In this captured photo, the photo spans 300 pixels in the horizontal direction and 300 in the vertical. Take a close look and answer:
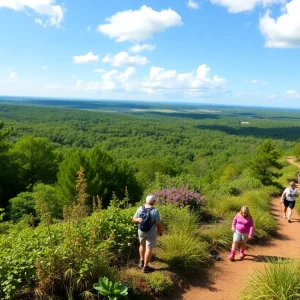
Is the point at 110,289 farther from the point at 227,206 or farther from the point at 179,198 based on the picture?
the point at 227,206

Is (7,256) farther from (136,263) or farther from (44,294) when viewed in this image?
(136,263)

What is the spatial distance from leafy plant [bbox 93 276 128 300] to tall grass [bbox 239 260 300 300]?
199 cm

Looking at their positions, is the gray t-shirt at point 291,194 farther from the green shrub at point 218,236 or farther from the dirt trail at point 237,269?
the green shrub at point 218,236

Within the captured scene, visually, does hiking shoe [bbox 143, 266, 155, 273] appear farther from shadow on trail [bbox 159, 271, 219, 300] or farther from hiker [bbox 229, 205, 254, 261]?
hiker [bbox 229, 205, 254, 261]

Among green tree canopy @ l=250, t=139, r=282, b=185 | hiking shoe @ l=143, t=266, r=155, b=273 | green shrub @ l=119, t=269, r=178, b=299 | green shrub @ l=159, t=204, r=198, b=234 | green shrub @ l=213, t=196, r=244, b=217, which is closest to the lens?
green shrub @ l=119, t=269, r=178, b=299

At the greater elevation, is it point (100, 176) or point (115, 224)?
point (115, 224)

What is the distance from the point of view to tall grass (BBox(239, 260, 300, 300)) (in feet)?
14.3

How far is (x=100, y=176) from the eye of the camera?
24984mm

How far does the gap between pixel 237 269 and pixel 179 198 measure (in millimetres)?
2871

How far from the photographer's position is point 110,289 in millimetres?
3955

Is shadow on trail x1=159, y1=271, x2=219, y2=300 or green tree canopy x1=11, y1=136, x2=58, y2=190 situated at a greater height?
shadow on trail x1=159, y1=271, x2=219, y2=300

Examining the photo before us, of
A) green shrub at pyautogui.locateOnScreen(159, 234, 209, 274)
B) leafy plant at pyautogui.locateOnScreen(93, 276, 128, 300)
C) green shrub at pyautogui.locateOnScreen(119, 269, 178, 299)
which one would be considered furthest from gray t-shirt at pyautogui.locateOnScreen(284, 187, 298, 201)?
leafy plant at pyautogui.locateOnScreen(93, 276, 128, 300)

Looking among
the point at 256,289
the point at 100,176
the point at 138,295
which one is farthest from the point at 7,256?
the point at 100,176

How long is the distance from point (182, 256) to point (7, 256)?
10.3 feet
